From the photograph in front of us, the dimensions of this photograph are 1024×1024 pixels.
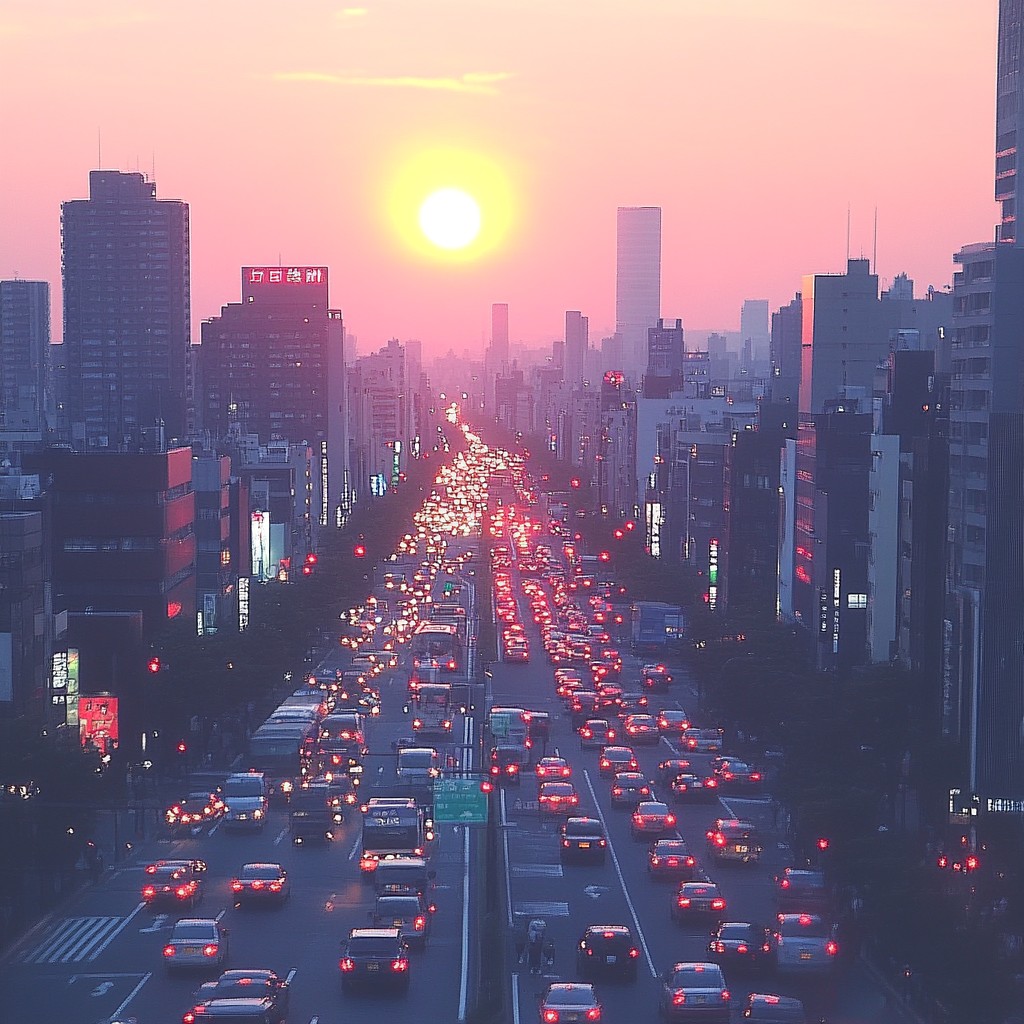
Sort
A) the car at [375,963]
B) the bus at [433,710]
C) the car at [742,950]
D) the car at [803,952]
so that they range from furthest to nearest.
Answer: the bus at [433,710], the car at [803,952], the car at [742,950], the car at [375,963]

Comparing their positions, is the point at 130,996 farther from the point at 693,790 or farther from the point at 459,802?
the point at 693,790

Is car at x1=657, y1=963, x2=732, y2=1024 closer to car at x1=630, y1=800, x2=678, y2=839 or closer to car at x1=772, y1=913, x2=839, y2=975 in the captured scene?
car at x1=772, y1=913, x2=839, y2=975

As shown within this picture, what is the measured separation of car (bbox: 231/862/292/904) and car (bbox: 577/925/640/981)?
25.3ft

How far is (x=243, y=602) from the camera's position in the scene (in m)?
77.3

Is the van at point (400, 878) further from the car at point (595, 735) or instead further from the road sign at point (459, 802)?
the car at point (595, 735)

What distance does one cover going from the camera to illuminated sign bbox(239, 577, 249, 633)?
75.7 meters

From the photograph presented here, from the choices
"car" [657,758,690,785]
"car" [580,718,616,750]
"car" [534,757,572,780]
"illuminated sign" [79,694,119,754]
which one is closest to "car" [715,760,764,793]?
"car" [657,758,690,785]

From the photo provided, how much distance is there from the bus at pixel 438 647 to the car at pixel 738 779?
24426mm

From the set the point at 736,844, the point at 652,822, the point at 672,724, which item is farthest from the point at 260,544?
the point at 736,844

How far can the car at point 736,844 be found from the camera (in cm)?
4100

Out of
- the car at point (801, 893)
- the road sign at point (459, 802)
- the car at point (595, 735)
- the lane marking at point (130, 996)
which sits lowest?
the car at point (595, 735)

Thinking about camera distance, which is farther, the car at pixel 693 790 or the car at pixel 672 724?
the car at pixel 672 724

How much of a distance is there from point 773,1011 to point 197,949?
951 centimetres

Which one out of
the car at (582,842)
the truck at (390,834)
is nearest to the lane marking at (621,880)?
the car at (582,842)
